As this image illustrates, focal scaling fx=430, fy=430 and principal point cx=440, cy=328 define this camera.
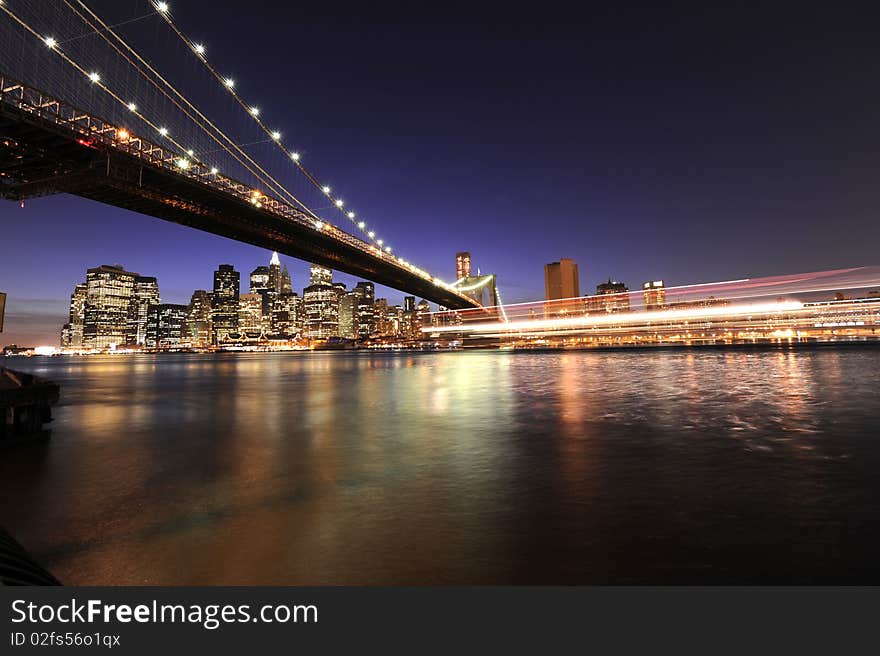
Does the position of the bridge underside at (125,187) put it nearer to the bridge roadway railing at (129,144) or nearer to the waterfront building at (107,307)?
the bridge roadway railing at (129,144)

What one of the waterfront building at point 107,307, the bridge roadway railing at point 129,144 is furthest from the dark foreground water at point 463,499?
the waterfront building at point 107,307

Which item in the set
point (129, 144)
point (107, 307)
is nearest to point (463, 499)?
point (129, 144)

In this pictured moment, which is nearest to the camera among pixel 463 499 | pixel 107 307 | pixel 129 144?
pixel 463 499

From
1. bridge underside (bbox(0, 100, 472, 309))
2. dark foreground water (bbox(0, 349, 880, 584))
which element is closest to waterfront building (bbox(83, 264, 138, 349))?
bridge underside (bbox(0, 100, 472, 309))

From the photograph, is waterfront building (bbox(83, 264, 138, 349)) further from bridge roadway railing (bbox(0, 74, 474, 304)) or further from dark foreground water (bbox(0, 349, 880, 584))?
dark foreground water (bbox(0, 349, 880, 584))

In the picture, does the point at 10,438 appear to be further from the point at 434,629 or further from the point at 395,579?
the point at 434,629

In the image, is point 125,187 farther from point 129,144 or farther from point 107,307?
point 107,307
